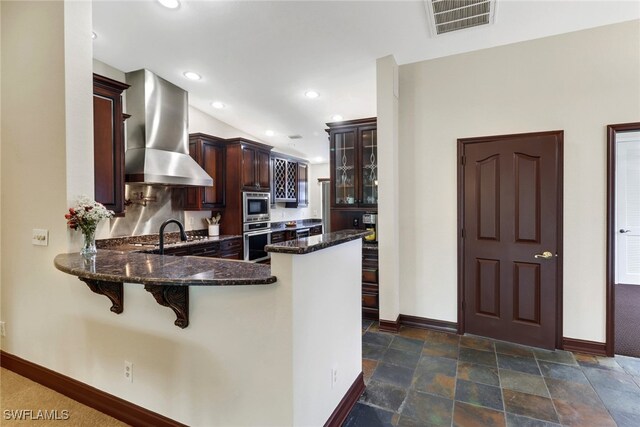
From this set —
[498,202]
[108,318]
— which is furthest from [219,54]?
[498,202]

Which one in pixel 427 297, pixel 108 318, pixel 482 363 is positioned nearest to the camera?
pixel 108 318

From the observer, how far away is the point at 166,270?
1484mm

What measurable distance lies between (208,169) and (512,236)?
13.7ft

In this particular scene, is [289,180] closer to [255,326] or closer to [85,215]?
[85,215]

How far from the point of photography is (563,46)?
106 inches

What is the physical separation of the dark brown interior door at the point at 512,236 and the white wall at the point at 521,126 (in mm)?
107

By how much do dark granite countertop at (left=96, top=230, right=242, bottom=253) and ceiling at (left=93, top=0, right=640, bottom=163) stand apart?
208 cm

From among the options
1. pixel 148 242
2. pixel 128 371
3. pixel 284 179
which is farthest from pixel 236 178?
pixel 128 371

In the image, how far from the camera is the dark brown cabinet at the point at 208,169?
15.0 ft

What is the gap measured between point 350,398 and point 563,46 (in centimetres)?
339

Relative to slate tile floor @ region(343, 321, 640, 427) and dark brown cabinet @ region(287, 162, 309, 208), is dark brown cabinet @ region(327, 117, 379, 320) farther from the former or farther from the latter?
dark brown cabinet @ region(287, 162, 309, 208)

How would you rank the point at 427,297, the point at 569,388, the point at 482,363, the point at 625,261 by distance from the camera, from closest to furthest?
1. the point at 569,388
2. the point at 482,363
3. the point at 427,297
4. the point at 625,261

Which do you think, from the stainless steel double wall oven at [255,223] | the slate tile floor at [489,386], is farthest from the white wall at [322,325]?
the stainless steel double wall oven at [255,223]

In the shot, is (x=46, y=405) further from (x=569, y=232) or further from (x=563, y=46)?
(x=563, y=46)
